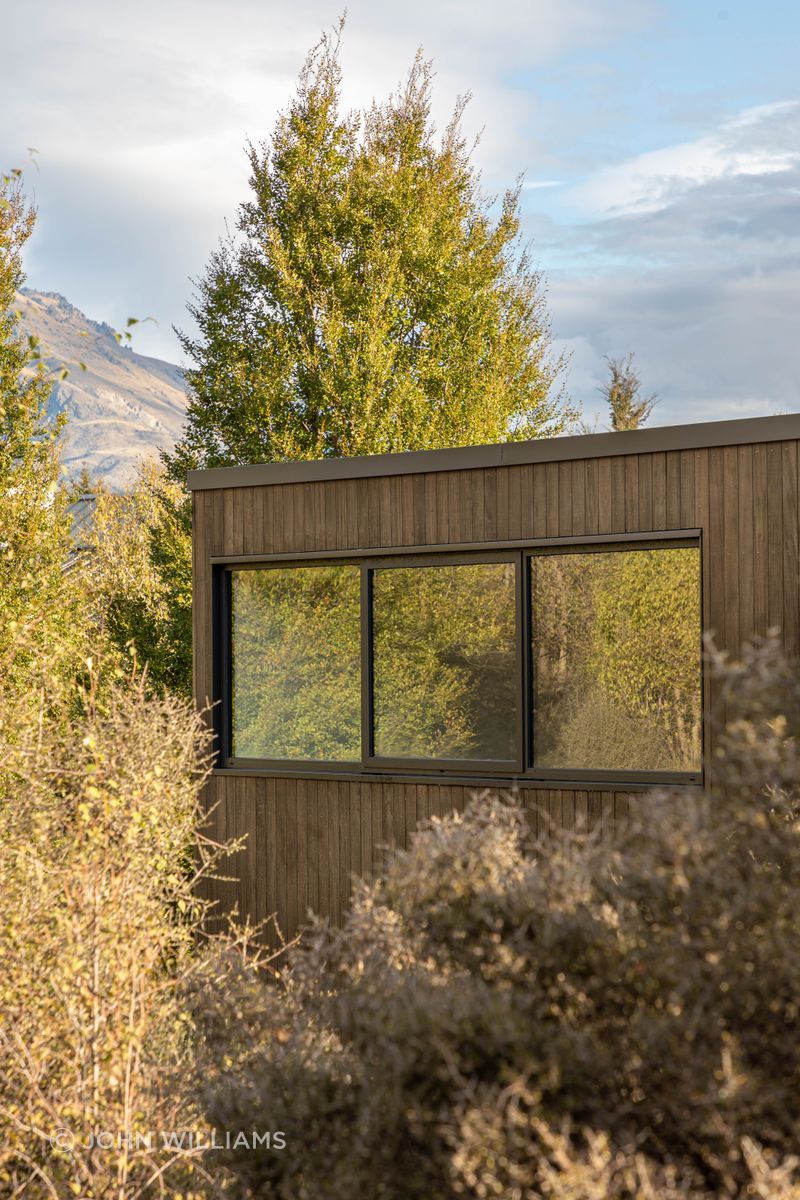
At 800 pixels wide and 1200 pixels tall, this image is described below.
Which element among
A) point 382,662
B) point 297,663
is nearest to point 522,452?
point 382,662

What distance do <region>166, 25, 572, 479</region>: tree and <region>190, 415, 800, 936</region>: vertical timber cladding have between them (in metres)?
9.30

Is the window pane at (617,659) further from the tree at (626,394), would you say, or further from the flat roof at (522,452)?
the tree at (626,394)

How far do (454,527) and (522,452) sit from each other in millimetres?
548

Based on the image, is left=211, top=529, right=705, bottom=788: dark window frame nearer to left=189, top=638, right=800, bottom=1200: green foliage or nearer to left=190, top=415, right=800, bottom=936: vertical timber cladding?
left=190, top=415, right=800, bottom=936: vertical timber cladding

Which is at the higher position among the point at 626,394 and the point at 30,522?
the point at 626,394

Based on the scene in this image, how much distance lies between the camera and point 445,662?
658 centimetres

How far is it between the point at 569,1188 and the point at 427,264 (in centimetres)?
1719

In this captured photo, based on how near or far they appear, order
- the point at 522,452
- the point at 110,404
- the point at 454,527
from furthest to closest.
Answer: the point at 110,404, the point at 454,527, the point at 522,452

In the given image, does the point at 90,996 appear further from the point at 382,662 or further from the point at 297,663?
the point at 297,663

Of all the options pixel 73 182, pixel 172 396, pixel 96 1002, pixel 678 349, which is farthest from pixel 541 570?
pixel 172 396

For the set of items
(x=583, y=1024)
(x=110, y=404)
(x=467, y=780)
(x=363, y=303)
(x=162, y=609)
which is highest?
(x=110, y=404)

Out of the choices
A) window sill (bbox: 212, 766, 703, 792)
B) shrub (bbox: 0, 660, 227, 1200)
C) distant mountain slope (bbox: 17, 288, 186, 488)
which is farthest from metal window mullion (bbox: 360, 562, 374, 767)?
distant mountain slope (bbox: 17, 288, 186, 488)

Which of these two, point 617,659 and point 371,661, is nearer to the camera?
point 617,659

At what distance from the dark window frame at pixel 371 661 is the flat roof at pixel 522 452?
1.31ft
